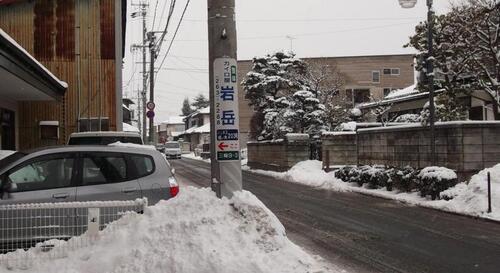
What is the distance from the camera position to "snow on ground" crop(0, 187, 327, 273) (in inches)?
226

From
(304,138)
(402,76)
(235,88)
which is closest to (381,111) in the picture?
(304,138)

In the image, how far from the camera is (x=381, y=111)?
1187 inches

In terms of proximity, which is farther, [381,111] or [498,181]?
[381,111]

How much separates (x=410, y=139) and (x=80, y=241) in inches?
569

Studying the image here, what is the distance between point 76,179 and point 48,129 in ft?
46.2

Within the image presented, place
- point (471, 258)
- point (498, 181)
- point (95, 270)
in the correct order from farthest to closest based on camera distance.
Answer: point (498, 181), point (471, 258), point (95, 270)

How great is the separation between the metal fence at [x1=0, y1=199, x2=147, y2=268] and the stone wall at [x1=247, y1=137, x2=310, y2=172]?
23380 mm

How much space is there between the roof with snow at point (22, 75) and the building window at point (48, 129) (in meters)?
1.68

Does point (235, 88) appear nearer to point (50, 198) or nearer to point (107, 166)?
point (107, 166)

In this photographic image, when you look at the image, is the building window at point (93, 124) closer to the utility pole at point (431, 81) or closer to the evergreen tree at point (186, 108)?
the utility pole at point (431, 81)

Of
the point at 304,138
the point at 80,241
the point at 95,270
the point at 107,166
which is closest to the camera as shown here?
the point at 95,270

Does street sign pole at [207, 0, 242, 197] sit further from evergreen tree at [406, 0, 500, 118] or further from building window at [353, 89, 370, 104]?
building window at [353, 89, 370, 104]

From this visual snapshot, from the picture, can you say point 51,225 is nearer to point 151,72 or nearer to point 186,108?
point 151,72

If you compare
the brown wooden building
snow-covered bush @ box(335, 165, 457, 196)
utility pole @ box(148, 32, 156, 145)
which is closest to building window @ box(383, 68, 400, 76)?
utility pole @ box(148, 32, 156, 145)
